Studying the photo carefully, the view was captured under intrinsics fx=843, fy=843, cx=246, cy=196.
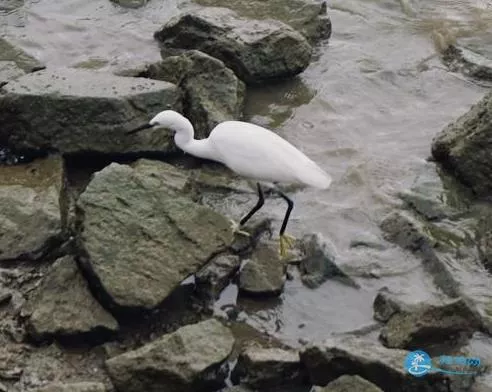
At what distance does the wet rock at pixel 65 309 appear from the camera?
4395 millimetres

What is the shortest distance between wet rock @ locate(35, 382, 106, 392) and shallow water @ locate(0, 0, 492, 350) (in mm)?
1099

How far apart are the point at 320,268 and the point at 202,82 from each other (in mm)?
2122

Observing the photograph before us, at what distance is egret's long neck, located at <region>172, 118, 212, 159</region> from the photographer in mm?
5578

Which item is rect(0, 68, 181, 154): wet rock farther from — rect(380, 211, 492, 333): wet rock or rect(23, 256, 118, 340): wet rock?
rect(380, 211, 492, 333): wet rock

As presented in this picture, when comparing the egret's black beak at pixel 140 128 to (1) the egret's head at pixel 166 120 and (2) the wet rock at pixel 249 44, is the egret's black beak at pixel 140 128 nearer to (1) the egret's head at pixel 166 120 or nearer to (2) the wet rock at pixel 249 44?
(1) the egret's head at pixel 166 120

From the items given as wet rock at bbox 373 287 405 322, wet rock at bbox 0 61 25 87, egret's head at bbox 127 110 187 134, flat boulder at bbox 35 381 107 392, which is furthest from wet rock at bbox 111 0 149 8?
flat boulder at bbox 35 381 107 392

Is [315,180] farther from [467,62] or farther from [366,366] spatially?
[467,62]

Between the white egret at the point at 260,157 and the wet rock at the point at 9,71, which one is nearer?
the white egret at the point at 260,157

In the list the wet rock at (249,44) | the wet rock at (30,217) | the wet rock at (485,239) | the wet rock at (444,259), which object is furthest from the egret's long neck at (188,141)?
the wet rock at (485,239)

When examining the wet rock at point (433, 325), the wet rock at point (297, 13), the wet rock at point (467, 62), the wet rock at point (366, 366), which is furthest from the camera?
the wet rock at point (297, 13)

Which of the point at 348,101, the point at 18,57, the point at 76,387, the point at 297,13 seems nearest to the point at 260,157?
the point at 76,387

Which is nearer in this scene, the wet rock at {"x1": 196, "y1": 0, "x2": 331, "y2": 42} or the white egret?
the white egret

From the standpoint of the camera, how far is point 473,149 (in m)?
5.77

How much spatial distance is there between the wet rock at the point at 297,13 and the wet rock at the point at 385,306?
398cm
